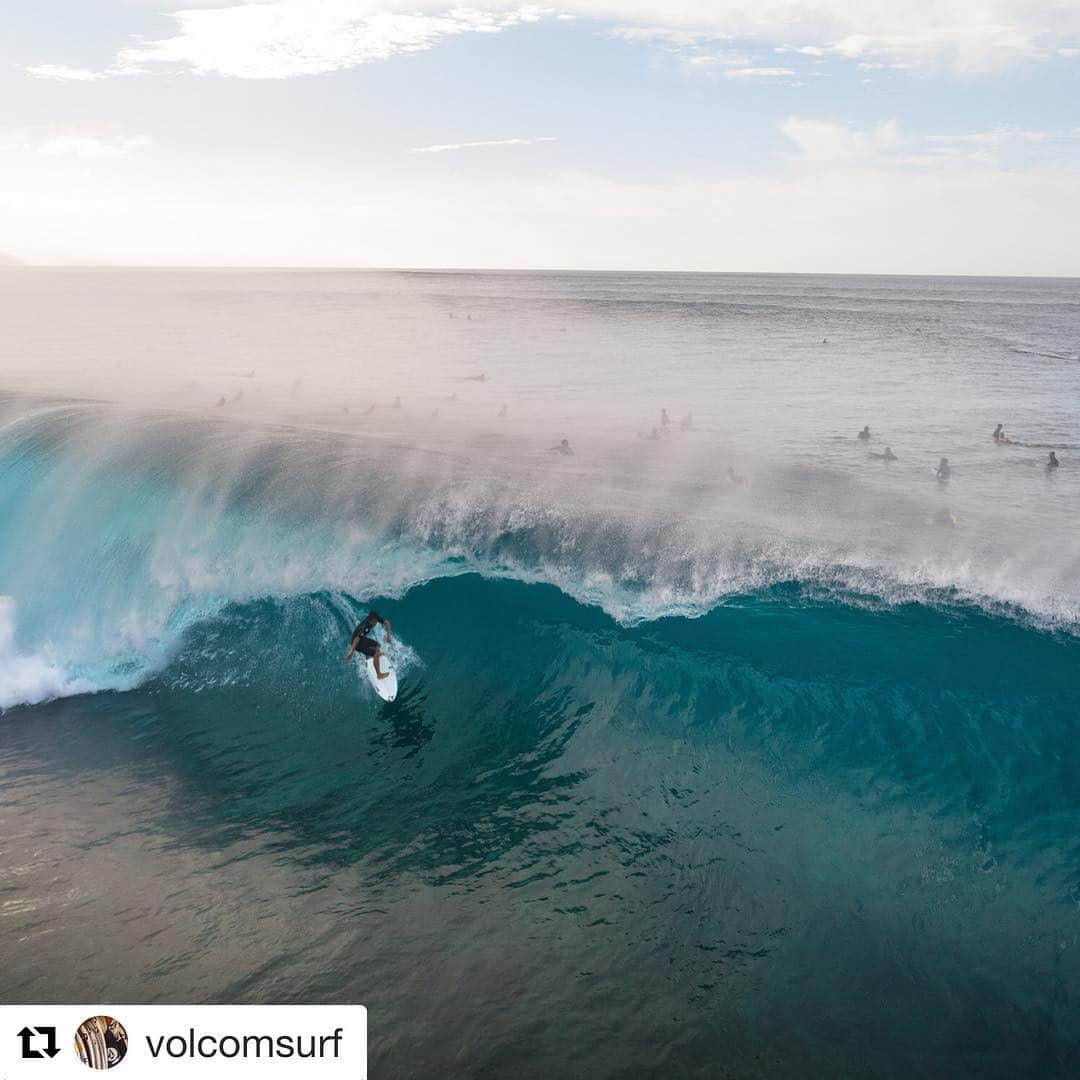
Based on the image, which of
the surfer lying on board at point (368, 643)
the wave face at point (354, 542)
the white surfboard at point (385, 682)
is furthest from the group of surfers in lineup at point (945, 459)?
the surfer lying on board at point (368, 643)

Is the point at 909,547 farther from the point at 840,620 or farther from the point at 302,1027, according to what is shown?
the point at 302,1027

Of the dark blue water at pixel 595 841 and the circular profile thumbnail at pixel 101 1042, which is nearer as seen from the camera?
the circular profile thumbnail at pixel 101 1042

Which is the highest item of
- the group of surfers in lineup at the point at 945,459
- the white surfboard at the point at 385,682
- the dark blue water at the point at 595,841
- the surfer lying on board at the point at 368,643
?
the group of surfers in lineup at the point at 945,459

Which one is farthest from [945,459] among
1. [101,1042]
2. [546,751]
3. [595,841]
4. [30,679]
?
[101,1042]

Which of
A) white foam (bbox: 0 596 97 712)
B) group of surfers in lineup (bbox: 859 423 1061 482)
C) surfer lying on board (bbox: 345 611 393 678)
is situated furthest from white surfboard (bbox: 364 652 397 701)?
group of surfers in lineup (bbox: 859 423 1061 482)

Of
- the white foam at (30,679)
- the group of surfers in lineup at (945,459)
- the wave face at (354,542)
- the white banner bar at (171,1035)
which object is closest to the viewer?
the white banner bar at (171,1035)

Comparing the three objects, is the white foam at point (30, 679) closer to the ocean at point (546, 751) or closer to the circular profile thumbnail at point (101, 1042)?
the ocean at point (546, 751)

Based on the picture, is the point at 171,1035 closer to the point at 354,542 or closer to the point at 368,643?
the point at 368,643

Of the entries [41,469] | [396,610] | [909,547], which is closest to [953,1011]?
[396,610]

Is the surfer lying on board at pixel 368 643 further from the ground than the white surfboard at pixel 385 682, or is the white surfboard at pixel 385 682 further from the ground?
the surfer lying on board at pixel 368 643
